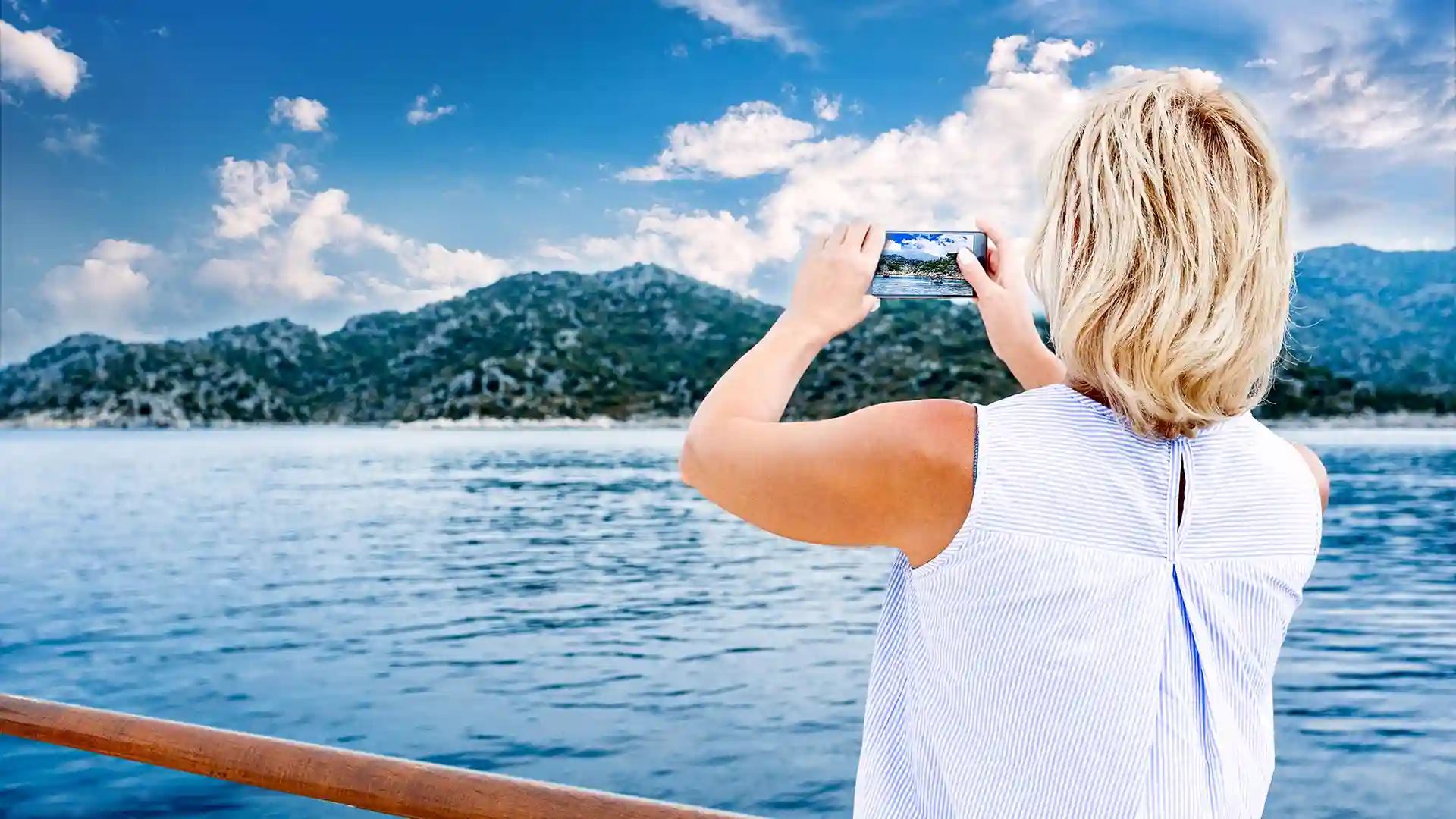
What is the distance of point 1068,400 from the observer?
924 millimetres

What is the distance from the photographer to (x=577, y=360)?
105 m

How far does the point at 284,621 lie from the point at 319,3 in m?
150

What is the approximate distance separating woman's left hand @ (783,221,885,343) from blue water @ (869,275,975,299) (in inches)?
1.2

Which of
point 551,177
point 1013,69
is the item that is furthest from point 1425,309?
point 551,177

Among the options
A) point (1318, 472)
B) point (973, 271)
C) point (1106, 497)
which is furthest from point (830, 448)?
point (1318, 472)

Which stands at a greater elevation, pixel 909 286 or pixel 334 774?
pixel 909 286

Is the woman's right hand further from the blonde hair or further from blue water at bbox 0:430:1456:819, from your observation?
blue water at bbox 0:430:1456:819

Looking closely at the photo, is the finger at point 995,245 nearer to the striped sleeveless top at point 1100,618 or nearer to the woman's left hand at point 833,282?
the woman's left hand at point 833,282

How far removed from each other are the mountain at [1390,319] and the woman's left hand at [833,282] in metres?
Answer: 86.5

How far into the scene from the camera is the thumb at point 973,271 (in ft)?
3.74

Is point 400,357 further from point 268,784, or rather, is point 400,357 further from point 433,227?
point 268,784

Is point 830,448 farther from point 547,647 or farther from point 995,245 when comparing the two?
point 547,647

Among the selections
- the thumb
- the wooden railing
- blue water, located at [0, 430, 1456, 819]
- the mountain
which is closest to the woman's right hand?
the thumb

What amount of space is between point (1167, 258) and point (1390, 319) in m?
105
